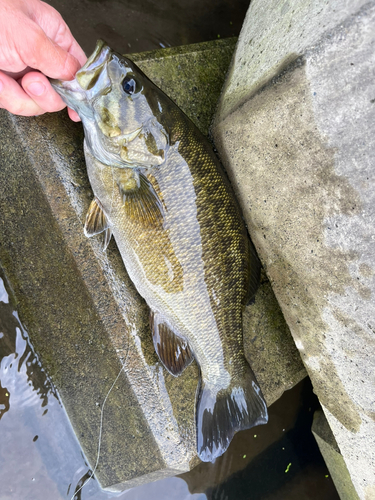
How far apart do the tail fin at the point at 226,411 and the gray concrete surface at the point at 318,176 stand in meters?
0.46

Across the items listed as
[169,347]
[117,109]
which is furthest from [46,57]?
[169,347]

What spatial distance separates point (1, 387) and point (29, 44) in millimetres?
2119

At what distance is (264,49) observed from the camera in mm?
1907

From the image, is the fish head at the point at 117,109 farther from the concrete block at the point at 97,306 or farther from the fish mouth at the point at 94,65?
the concrete block at the point at 97,306

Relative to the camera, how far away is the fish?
1750 millimetres

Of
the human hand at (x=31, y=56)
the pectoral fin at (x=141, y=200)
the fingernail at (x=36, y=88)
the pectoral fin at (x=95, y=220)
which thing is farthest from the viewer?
the pectoral fin at (x=95, y=220)

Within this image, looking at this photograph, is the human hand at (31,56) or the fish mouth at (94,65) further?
the fish mouth at (94,65)

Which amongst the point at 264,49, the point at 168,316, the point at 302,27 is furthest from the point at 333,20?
the point at 168,316

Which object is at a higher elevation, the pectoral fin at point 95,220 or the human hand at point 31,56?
the human hand at point 31,56

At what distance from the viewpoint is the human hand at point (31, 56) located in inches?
54.8

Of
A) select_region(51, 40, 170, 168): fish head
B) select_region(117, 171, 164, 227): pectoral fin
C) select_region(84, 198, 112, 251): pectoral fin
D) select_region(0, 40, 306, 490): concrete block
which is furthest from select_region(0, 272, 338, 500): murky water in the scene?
select_region(51, 40, 170, 168): fish head

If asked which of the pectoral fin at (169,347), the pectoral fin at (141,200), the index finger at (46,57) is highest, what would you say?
the index finger at (46,57)

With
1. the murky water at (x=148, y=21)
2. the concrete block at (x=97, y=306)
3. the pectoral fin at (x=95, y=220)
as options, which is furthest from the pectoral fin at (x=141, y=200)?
the murky water at (x=148, y=21)

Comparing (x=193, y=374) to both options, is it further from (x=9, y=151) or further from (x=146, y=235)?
(x=9, y=151)
